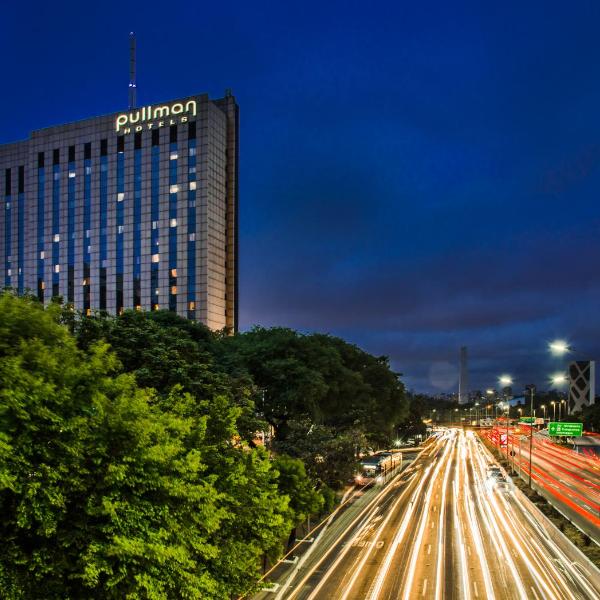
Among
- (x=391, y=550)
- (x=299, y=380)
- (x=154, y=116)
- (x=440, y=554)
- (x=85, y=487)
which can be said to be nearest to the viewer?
(x=85, y=487)

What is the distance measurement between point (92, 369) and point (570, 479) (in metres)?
65.0

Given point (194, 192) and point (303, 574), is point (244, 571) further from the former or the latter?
point (194, 192)

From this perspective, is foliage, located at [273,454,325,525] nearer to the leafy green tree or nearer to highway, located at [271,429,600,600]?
the leafy green tree

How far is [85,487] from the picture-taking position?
13047mm

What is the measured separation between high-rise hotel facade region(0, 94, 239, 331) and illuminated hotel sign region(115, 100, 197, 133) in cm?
23

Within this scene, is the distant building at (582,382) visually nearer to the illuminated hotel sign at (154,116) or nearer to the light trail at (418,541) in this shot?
the light trail at (418,541)

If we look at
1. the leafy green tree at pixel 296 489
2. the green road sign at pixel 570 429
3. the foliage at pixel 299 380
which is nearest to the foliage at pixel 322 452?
the foliage at pixel 299 380

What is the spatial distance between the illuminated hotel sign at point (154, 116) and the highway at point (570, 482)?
9186 centimetres

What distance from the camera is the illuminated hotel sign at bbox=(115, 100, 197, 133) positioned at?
117m

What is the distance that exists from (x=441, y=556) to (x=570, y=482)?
120ft

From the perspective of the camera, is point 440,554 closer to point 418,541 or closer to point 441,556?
point 441,556

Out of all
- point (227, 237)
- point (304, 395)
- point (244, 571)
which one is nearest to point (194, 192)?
point (227, 237)

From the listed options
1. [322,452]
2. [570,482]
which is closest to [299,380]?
[322,452]

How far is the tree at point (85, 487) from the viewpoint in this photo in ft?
39.5
